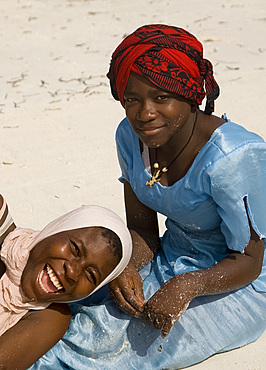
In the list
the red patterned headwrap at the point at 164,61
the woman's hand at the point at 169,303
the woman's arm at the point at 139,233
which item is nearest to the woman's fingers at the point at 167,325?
the woman's hand at the point at 169,303

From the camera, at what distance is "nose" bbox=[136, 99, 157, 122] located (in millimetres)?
2637

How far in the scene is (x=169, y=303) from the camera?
2.73 metres

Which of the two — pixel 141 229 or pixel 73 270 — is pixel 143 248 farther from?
pixel 73 270

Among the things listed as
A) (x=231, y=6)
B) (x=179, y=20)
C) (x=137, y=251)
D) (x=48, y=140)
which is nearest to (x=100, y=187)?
(x=48, y=140)

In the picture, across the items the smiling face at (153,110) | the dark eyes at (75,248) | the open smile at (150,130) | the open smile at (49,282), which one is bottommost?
the open smile at (49,282)

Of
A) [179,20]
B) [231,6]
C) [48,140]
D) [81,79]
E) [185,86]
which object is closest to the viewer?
[185,86]

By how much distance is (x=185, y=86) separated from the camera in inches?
104

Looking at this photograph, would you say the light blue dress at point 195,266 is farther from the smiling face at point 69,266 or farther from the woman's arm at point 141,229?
the smiling face at point 69,266

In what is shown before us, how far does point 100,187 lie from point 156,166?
182 centimetres

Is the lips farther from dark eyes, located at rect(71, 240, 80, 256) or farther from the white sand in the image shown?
the white sand

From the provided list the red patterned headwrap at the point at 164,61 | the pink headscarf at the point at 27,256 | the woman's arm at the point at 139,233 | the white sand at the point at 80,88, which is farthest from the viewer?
the white sand at the point at 80,88

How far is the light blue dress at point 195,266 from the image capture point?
108 inches

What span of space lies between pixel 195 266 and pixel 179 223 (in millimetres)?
228

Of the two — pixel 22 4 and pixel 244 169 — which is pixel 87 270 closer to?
pixel 244 169
